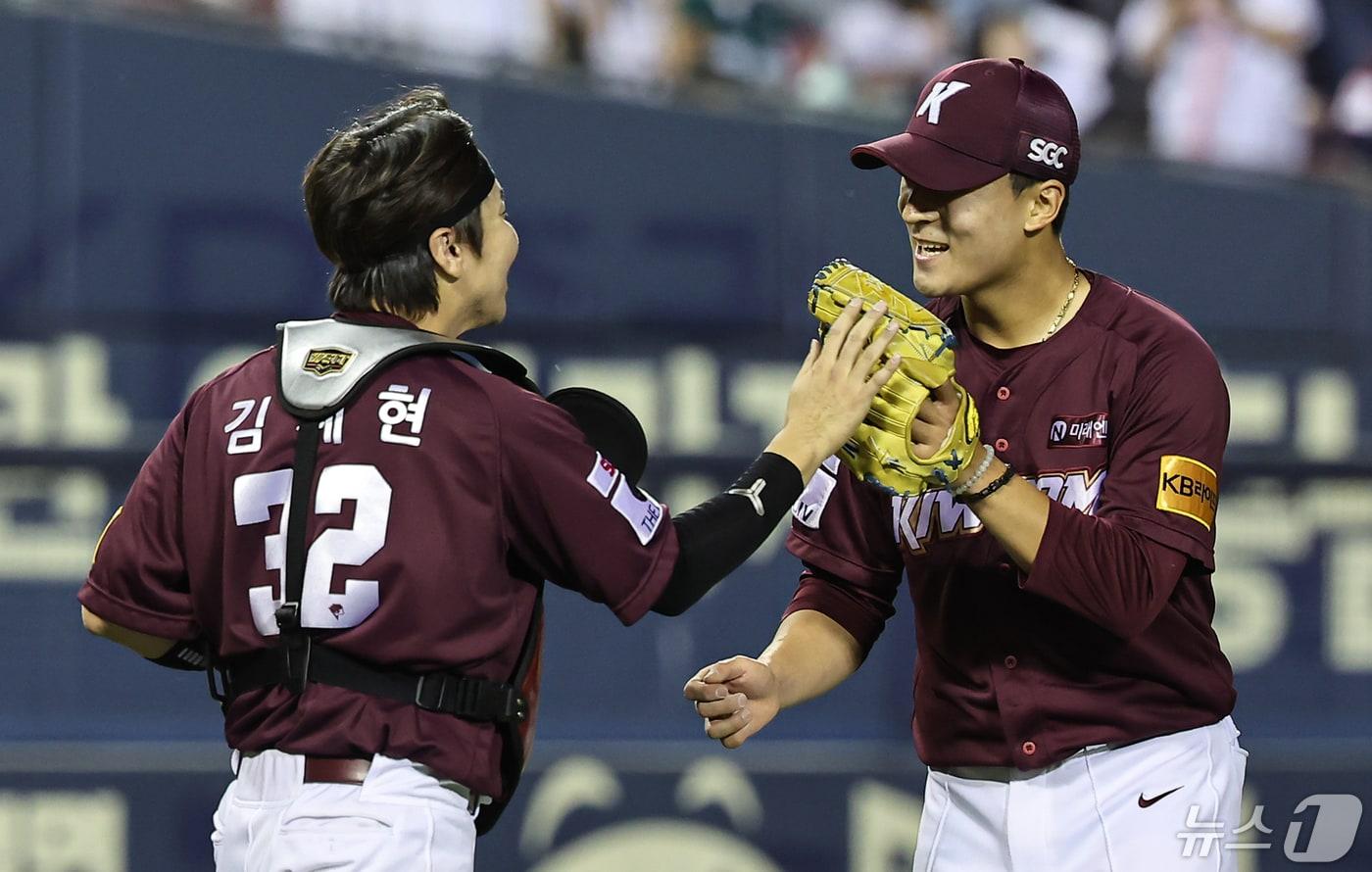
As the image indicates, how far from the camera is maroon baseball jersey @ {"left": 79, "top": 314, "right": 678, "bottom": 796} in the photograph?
2.36 meters

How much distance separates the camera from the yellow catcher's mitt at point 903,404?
8.33ft

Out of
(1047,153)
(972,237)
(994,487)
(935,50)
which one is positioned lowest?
(994,487)

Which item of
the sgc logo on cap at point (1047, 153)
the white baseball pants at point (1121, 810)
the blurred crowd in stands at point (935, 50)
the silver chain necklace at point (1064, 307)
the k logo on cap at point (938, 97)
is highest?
the blurred crowd in stands at point (935, 50)

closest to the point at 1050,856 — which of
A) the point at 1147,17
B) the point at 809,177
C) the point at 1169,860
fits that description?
the point at 1169,860

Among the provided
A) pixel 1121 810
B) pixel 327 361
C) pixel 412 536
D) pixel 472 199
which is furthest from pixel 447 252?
pixel 1121 810

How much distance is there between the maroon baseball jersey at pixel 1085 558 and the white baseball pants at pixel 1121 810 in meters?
0.04

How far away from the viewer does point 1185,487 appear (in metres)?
2.62

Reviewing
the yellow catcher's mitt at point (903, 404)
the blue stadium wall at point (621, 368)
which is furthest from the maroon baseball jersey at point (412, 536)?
the blue stadium wall at point (621, 368)

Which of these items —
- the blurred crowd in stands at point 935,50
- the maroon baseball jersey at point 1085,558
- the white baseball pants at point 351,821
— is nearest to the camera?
the white baseball pants at point 351,821

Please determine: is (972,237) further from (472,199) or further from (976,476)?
(472,199)

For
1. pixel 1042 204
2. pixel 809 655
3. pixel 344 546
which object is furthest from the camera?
pixel 809 655

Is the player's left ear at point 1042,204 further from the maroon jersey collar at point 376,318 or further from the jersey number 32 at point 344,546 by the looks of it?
the jersey number 32 at point 344,546

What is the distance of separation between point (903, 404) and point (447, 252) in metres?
0.70

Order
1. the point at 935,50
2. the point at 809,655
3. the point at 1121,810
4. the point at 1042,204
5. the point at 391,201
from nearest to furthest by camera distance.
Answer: the point at 391,201, the point at 1121,810, the point at 1042,204, the point at 809,655, the point at 935,50
